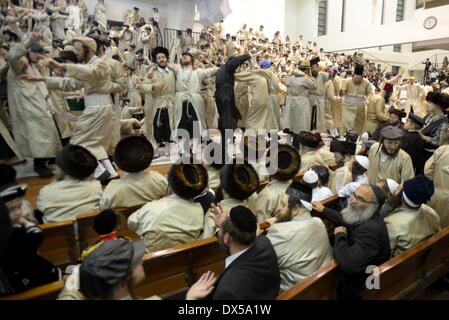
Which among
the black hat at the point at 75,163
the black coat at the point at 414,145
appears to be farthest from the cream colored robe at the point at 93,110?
the black coat at the point at 414,145

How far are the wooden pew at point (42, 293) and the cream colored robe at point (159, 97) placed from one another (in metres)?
3.85

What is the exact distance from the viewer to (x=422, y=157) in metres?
3.99

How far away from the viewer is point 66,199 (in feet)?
7.58

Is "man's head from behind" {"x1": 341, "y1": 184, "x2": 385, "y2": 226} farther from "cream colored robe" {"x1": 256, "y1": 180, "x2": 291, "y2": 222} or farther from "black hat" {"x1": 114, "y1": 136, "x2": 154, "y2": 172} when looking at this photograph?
A: "black hat" {"x1": 114, "y1": 136, "x2": 154, "y2": 172}

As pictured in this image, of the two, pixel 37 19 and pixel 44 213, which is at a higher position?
pixel 37 19

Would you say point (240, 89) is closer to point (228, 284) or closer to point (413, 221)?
point (413, 221)

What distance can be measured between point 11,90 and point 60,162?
2.24 metres

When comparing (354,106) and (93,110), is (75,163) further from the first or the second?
(354,106)

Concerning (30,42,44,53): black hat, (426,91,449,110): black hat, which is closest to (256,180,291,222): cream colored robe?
(426,91,449,110): black hat

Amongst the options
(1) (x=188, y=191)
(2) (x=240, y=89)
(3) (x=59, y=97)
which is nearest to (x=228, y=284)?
(1) (x=188, y=191)

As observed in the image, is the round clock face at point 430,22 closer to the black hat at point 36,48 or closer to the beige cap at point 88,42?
the beige cap at point 88,42

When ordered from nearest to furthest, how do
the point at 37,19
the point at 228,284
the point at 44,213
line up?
1. the point at 228,284
2. the point at 44,213
3. the point at 37,19

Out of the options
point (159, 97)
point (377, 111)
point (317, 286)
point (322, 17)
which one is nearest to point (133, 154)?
point (317, 286)
